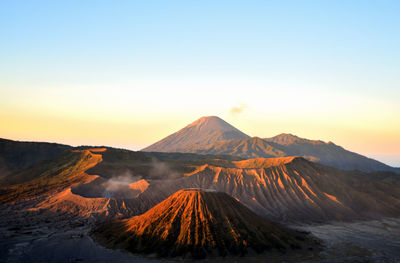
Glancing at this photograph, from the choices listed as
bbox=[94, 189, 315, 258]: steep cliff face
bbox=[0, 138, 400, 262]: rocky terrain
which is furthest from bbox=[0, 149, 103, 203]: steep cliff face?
bbox=[94, 189, 315, 258]: steep cliff face

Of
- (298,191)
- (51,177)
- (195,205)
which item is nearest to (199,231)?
(195,205)

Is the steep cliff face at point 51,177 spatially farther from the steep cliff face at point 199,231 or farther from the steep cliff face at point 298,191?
the steep cliff face at point 199,231

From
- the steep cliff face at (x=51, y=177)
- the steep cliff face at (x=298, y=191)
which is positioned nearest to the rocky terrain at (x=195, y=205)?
the steep cliff face at (x=298, y=191)

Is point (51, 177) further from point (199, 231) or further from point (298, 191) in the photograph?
point (298, 191)

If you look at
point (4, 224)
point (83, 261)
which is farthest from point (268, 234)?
point (4, 224)

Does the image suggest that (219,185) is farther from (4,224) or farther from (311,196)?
(4,224)

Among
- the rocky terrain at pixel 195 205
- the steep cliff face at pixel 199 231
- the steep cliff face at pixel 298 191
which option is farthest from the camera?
the steep cliff face at pixel 298 191

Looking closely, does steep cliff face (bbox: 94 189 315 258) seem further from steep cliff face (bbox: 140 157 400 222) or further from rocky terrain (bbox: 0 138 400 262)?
steep cliff face (bbox: 140 157 400 222)
